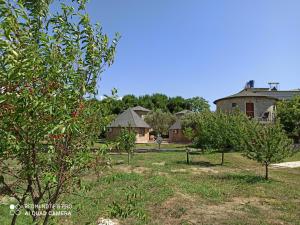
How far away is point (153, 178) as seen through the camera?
15.6 metres

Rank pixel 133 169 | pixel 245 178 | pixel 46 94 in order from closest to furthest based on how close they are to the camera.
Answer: pixel 46 94
pixel 245 178
pixel 133 169

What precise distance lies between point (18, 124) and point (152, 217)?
785 cm

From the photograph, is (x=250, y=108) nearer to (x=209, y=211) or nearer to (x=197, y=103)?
(x=209, y=211)

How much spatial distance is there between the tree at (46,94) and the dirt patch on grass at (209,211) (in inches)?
265

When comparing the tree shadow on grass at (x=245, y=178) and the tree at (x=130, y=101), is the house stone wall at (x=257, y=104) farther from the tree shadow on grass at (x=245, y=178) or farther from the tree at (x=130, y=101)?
the tree at (x=130, y=101)

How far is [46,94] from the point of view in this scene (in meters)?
2.66

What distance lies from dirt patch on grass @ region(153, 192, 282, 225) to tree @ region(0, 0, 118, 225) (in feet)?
22.1

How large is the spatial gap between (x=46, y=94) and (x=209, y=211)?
8.86 meters

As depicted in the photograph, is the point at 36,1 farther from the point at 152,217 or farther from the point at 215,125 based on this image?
the point at 215,125

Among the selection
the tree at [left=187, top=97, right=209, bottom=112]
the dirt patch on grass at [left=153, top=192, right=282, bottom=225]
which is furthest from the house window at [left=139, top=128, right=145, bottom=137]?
the dirt patch on grass at [left=153, top=192, right=282, bottom=225]

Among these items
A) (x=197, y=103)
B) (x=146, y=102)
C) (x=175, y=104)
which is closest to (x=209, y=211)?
(x=146, y=102)

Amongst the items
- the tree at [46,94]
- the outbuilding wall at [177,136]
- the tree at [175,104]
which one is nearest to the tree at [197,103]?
the tree at [175,104]

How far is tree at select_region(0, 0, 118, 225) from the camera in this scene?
2283mm

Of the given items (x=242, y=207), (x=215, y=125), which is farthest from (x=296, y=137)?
(x=242, y=207)
